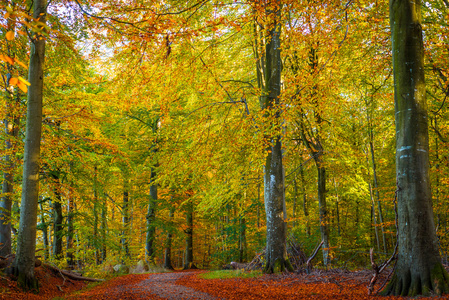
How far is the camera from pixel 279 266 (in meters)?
8.26

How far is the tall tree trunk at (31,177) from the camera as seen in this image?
622cm

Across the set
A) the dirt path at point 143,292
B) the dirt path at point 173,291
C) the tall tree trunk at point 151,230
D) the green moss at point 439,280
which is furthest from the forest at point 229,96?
the dirt path at point 173,291

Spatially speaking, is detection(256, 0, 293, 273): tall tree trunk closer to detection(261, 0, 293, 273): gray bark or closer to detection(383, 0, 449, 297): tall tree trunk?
detection(261, 0, 293, 273): gray bark

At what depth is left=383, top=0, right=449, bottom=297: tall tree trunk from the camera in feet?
13.0

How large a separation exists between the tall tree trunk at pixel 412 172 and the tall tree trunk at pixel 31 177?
269 inches

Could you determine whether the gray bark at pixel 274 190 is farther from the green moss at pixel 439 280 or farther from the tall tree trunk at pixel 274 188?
the green moss at pixel 439 280

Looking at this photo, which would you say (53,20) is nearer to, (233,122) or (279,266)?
(233,122)

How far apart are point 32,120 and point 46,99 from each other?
3438 millimetres

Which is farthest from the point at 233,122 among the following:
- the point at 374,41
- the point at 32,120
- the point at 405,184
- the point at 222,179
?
the point at 405,184

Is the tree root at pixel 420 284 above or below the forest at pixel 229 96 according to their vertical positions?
below

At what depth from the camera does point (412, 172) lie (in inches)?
164

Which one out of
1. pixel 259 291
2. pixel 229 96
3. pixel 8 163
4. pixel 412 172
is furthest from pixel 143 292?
pixel 229 96

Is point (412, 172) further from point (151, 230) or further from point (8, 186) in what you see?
point (151, 230)

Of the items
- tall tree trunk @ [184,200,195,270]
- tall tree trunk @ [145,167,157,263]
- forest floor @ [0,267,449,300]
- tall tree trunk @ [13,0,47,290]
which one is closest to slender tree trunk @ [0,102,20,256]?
tall tree trunk @ [13,0,47,290]
